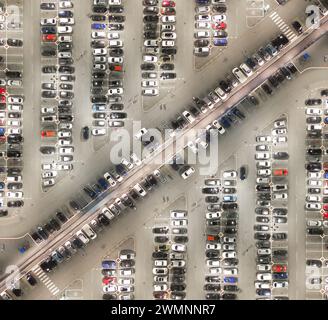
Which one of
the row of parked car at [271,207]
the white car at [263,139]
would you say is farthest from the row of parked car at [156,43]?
the row of parked car at [271,207]

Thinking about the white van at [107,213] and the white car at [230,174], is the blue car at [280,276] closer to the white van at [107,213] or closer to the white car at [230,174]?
the white car at [230,174]

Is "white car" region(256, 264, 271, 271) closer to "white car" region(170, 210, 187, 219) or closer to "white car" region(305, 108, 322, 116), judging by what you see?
"white car" region(170, 210, 187, 219)

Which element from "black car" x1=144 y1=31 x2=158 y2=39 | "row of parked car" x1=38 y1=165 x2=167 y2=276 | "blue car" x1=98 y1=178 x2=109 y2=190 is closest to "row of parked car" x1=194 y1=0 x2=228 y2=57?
"black car" x1=144 y1=31 x2=158 y2=39

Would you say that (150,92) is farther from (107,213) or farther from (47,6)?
(47,6)

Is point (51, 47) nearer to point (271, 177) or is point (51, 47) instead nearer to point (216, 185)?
point (216, 185)

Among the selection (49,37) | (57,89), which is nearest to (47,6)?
(49,37)

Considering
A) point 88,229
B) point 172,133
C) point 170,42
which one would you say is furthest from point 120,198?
point 170,42
